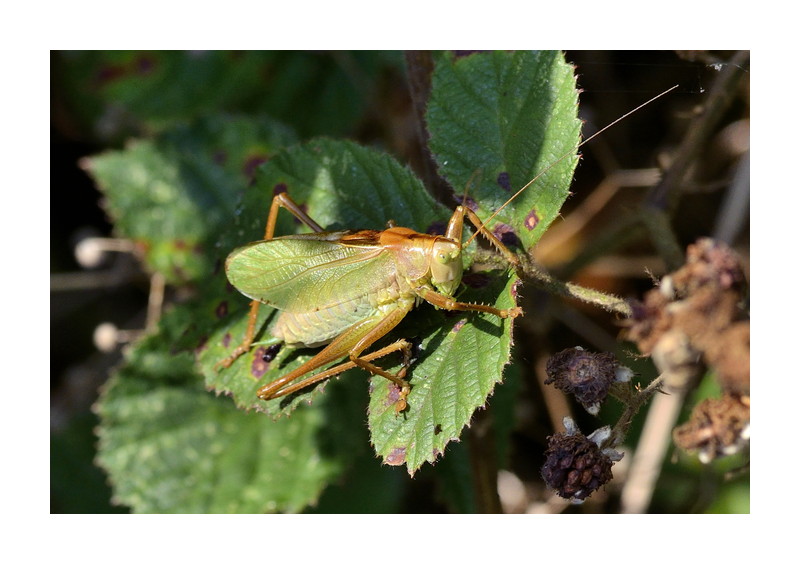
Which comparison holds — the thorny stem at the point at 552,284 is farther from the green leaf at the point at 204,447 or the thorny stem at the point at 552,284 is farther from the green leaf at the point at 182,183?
the green leaf at the point at 182,183

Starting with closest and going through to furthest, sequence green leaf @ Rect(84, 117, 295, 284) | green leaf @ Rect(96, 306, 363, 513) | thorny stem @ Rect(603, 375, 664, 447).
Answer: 1. thorny stem @ Rect(603, 375, 664, 447)
2. green leaf @ Rect(96, 306, 363, 513)
3. green leaf @ Rect(84, 117, 295, 284)

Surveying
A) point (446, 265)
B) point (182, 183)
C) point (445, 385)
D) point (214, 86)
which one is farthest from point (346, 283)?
point (214, 86)

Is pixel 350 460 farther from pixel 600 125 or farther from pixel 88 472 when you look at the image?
pixel 600 125

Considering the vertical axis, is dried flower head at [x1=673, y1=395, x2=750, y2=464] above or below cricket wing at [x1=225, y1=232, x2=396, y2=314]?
below

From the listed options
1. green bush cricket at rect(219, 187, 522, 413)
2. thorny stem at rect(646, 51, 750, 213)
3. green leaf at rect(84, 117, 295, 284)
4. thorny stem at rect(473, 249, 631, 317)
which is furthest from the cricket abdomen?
green leaf at rect(84, 117, 295, 284)

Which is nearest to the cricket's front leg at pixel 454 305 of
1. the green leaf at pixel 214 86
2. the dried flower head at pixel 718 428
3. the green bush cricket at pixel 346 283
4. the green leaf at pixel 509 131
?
the green bush cricket at pixel 346 283

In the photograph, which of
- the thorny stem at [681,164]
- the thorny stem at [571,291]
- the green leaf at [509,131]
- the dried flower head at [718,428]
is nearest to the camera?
the dried flower head at [718,428]

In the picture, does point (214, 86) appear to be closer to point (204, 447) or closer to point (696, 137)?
point (204, 447)

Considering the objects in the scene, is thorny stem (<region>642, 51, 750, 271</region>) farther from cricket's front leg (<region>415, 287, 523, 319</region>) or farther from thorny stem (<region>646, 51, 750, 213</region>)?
cricket's front leg (<region>415, 287, 523, 319</region>)
